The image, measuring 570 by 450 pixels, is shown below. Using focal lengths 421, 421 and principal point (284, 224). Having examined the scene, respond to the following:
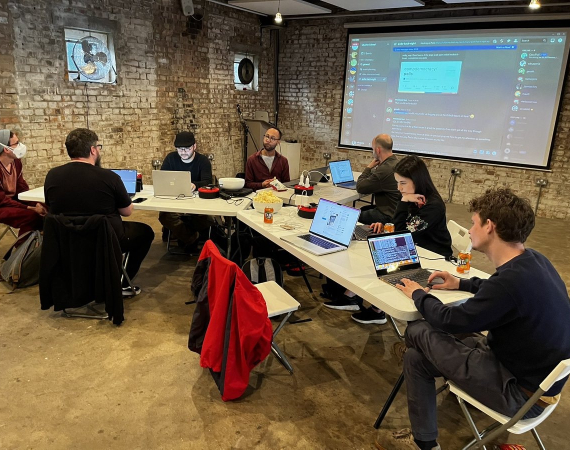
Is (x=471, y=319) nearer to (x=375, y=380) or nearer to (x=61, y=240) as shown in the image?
(x=375, y=380)

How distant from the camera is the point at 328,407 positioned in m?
2.35

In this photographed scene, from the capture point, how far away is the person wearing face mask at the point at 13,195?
12.1ft

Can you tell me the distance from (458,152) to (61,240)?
20.5 feet

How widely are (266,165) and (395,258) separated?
8.66ft

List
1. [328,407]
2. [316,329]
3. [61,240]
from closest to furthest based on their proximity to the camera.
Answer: [328,407] < [61,240] < [316,329]

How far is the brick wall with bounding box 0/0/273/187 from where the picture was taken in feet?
16.4

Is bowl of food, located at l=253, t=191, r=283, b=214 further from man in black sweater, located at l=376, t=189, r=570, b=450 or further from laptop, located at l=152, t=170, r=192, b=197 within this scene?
man in black sweater, located at l=376, t=189, r=570, b=450

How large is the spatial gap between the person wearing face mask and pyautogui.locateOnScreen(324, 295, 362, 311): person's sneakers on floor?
2691 millimetres

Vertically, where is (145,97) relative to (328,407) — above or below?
above

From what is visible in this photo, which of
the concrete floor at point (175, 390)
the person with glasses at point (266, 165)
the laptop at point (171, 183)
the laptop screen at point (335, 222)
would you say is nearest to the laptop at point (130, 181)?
the laptop at point (171, 183)

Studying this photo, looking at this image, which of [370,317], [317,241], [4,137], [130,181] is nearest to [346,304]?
[370,317]

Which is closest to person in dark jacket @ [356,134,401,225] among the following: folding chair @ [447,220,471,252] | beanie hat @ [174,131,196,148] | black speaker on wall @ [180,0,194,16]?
folding chair @ [447,220,471,252]

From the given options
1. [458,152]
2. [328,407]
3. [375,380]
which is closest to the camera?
[328,407]

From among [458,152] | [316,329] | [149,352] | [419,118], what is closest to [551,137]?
[458,152]
